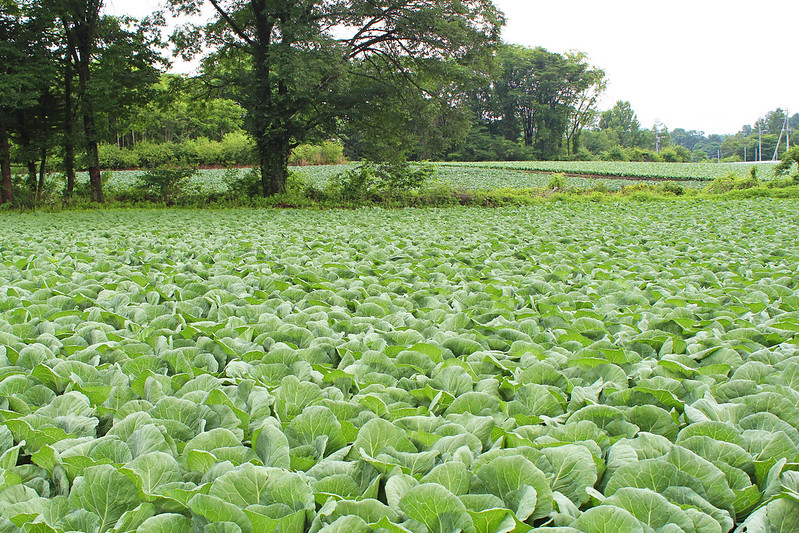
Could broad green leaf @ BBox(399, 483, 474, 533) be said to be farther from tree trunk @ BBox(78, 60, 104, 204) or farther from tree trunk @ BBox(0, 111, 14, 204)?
tree trunk @ BBox(0, 111, 14, 204)

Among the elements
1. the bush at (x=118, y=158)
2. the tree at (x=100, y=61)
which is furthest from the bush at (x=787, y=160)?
the bush at (x=118, y=158)

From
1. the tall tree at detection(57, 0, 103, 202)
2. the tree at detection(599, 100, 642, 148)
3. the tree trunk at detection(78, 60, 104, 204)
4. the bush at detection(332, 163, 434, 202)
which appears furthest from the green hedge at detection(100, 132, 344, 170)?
the tree at detection(599, 100, 642, 148)

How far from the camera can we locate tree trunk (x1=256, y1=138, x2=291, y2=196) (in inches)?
717

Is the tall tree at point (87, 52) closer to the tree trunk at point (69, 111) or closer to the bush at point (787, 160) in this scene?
the tree trunk at point (69, 111)

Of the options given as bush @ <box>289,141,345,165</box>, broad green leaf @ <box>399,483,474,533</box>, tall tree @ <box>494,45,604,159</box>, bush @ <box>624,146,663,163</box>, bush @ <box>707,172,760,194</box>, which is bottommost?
broad green leaf @ <box>399,483,474,533</box>

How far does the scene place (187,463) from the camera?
4.96 ft

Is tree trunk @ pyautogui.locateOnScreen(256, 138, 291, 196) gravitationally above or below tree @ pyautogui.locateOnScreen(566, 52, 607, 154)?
below

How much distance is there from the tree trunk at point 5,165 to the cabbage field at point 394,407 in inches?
Result: 633

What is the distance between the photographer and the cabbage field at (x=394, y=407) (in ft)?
4.22

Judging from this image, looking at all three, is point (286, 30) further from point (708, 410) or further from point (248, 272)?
point (708, 410)

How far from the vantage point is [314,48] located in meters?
14.8

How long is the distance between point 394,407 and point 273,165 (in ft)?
58.3

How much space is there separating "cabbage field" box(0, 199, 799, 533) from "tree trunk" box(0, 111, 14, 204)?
16.1 m

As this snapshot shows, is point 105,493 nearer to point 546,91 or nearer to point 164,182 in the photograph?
point 164,182
